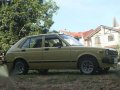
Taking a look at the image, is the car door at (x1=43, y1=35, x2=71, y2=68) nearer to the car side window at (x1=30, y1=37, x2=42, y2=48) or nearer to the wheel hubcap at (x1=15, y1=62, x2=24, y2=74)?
the car side window at (x1=30, y1=37, x2=42, y2=48)

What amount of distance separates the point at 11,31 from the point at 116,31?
105 feet

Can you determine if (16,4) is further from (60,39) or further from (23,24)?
(60,39)

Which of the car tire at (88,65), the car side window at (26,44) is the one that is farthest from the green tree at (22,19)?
the car tire at (88,65)

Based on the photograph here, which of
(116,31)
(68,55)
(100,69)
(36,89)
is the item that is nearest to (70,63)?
(68,55)

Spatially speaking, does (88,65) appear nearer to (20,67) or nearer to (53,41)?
(53,41)

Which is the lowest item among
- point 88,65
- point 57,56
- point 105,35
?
point 88,65

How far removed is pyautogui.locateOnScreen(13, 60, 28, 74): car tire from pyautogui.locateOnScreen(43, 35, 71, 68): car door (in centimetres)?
95

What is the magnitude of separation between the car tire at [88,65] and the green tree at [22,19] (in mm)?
33727

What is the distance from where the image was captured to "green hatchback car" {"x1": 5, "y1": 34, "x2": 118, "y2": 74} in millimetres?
12438

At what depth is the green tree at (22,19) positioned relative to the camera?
1829 inches

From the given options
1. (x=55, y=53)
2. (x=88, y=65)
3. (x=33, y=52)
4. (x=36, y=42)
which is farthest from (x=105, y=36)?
(x=88, y=65)

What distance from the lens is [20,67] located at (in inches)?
552

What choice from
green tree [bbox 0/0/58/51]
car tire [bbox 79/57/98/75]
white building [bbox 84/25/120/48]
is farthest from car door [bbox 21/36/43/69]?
white building [bbox 84/25/120/48]

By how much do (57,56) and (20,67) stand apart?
1.76 m
